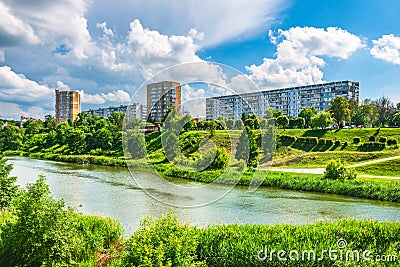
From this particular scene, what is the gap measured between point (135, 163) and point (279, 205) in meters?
13.1

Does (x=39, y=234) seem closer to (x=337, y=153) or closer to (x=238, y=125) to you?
(x=238, y=125)

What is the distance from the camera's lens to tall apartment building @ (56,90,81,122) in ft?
430

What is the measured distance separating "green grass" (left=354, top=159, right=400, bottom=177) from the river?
9948 mm

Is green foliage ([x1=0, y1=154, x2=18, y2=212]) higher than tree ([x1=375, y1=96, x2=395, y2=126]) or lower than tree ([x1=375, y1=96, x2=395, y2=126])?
lower

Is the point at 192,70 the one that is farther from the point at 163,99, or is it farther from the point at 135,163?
the point at 135,163

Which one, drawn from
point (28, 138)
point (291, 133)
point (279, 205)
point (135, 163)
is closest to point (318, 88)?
point (291, 133)

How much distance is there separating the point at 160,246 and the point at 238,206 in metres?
15.0

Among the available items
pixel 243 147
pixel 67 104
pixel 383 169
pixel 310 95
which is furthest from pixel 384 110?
pixel 67 104

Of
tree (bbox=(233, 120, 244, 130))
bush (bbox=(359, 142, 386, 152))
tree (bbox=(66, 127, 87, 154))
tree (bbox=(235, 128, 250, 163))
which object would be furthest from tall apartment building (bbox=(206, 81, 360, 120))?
tree (bbox=(233, 120, 244, 130))

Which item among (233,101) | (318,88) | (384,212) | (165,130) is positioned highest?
(318,88)

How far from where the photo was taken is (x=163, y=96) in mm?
9531

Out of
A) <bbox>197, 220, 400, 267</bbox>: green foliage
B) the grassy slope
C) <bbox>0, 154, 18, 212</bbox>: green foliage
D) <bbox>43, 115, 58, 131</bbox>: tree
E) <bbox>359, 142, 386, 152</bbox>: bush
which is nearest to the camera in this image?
<bbox>197, 220, 400, 267</bbox>: green foliage

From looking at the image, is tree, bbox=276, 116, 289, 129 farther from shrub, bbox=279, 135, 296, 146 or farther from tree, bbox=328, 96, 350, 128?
tree, bbox=328, 96, 350, 128

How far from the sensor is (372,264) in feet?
26.1
